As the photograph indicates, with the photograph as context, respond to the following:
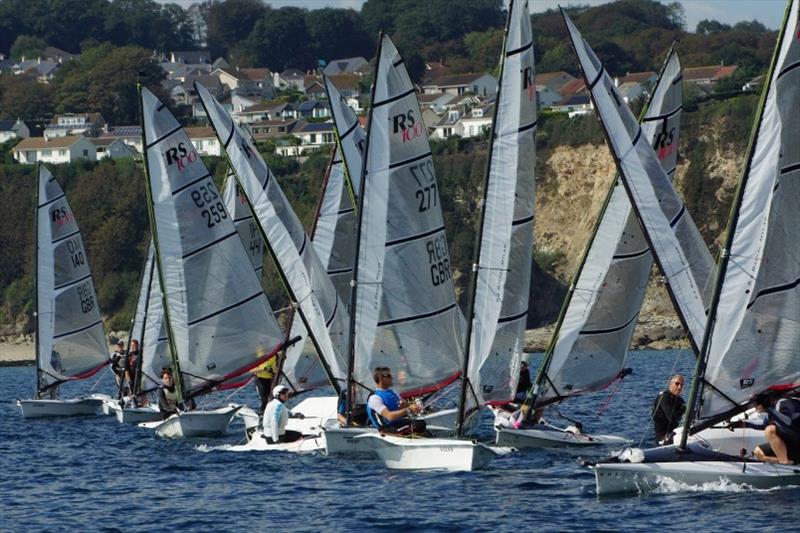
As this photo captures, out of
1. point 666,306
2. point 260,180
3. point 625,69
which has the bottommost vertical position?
point 666,306

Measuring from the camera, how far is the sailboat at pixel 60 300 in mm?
39469

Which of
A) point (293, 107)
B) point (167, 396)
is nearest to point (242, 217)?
point (167, 396)

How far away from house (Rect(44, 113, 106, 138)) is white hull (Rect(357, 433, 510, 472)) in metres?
122

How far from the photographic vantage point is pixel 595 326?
88.1 ft

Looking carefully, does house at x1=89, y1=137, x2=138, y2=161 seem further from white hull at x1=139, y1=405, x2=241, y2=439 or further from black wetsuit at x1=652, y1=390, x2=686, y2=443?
black wetsuit at x1=652, y1=390, x2=686, y2=443

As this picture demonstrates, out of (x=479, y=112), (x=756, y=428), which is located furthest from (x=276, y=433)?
(x=479, y=112)

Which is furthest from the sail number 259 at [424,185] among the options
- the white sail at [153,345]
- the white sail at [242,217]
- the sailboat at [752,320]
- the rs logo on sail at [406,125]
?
the white sail at [153,345]

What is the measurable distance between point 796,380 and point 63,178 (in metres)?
96.3

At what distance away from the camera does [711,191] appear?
89.6 m

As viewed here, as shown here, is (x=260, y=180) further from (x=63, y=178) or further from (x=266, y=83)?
(x=266, y=83)

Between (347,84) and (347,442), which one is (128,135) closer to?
(347,84)

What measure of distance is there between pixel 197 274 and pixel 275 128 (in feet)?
377

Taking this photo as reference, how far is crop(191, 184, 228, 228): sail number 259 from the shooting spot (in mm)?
29875

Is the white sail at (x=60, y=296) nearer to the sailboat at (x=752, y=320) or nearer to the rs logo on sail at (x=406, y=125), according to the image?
the rs logo on sail at (x=406, y=125)
